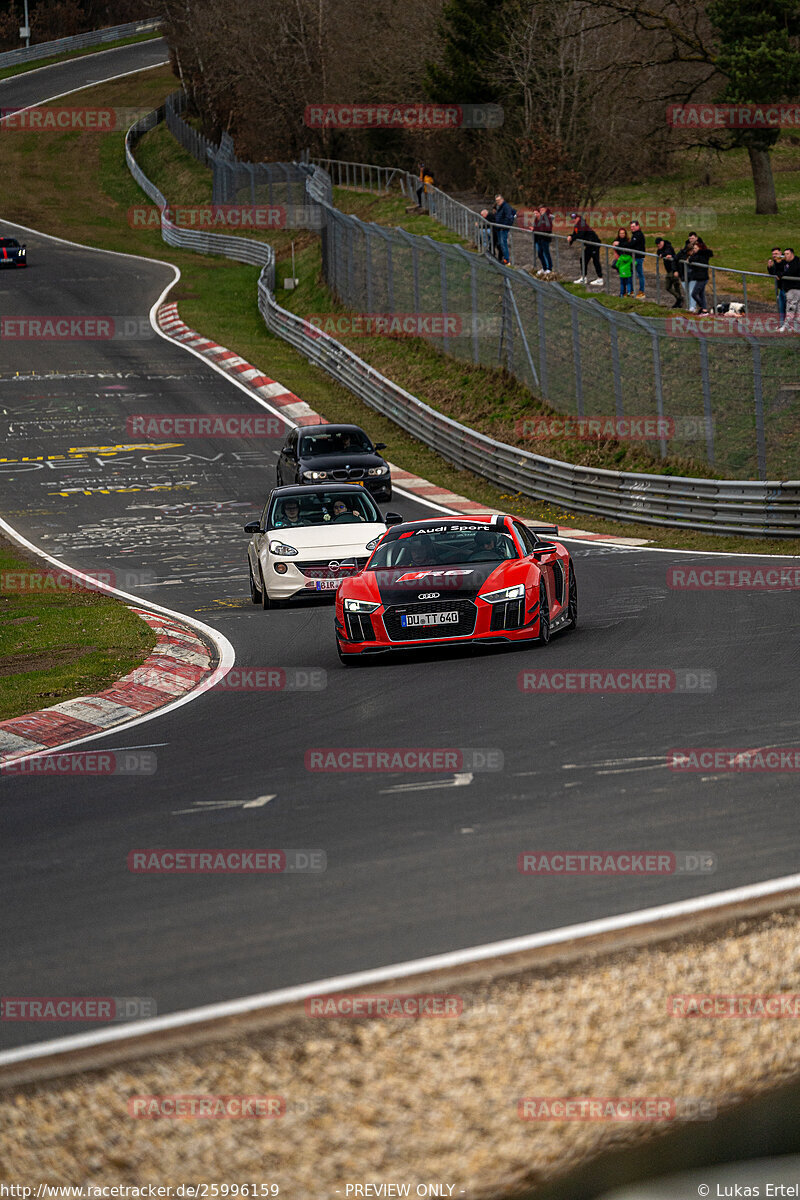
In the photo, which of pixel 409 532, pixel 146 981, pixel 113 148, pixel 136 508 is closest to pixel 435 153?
pixel 113 148

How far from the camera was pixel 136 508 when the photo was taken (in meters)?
29.5

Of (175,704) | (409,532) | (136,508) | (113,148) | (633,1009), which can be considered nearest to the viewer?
(633,1009)

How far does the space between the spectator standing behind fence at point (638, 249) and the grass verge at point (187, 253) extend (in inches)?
212

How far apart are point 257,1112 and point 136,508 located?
83.1ft

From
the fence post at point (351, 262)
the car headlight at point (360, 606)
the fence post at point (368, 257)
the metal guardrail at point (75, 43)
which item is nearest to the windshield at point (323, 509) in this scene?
the car headlight at point (360, 606)

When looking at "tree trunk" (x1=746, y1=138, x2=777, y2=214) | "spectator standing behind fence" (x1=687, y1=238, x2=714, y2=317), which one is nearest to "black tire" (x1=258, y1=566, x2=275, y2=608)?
"spectator standing behind fence" (x1=687, y1=238, x2=714, y2=317)

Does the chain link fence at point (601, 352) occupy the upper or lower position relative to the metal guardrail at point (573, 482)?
upper

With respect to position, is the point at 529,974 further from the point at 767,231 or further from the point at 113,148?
the point at 113,148

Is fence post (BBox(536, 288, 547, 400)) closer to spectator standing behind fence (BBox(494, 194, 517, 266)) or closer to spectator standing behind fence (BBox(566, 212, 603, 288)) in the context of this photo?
spectator standing behind fence (BBox(566, 212, 603, 288))

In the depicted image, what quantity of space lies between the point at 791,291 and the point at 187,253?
4172 centimetres

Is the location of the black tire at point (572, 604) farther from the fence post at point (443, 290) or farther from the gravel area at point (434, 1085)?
the fence post at point (443, 290)

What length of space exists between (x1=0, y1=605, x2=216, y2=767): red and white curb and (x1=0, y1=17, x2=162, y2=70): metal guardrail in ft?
330

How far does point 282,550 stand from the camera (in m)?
18.7

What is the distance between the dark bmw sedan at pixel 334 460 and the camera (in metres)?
27.3
